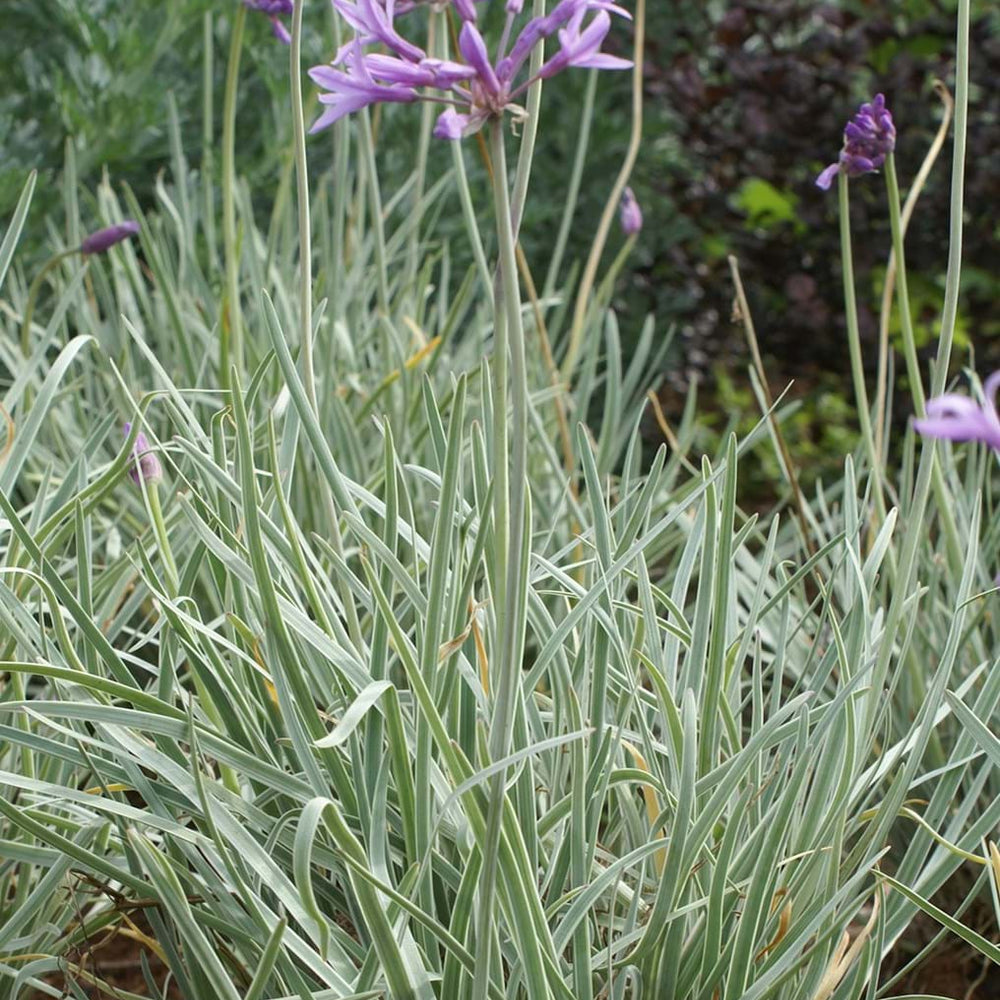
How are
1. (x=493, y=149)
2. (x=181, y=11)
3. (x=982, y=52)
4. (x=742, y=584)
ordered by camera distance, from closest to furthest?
(x=493, y=149), (x=742, y=584), (x=181, y=11), (x=982, y=52)

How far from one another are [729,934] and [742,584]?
2.27 ft

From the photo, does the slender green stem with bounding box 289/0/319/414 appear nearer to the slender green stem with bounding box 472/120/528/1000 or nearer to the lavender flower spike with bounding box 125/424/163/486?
the lavender flower spike with bounding box 125/424/163/486

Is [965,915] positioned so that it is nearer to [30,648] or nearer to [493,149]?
[30,648]

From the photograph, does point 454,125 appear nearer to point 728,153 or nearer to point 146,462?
point 146,462

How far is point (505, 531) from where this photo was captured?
79 cm

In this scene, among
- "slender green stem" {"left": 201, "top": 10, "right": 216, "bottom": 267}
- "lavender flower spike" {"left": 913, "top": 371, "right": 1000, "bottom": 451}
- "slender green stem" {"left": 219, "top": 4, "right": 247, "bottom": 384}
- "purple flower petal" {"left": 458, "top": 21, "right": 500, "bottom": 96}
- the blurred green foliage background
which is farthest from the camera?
the blurred green foliage background

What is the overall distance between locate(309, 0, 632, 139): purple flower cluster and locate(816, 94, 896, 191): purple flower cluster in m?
0.54

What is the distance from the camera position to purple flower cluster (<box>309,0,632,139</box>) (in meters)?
0.70

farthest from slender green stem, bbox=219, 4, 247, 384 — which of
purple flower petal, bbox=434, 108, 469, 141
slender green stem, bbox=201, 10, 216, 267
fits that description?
purple flower petal, bbox=434, 108, 469, 141

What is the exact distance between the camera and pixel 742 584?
1.77 m

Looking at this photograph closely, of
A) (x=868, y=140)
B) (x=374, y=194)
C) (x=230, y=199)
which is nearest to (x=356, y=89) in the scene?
(x=868, y=140)

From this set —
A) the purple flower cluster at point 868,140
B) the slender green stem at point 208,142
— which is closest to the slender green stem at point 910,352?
the purple flower cluster at point 868,140

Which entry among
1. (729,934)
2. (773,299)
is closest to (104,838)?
(729,934)

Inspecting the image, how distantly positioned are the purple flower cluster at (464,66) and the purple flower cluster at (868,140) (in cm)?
54
